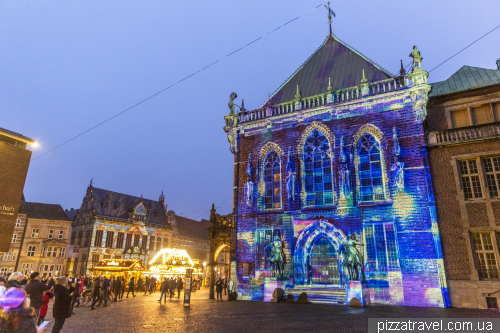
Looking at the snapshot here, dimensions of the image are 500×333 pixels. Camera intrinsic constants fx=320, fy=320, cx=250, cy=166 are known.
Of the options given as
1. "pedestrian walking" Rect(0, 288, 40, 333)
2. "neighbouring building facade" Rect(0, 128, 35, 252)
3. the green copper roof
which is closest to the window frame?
the green copper roof

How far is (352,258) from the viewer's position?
1744cm

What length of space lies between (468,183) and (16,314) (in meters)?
20.1

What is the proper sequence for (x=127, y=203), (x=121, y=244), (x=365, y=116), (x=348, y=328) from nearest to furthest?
(x=348, y=328) < (x=365, y=116) < (x=121, y=244) < (x=127, y=203)

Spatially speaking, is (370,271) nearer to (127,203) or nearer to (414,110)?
(414,110)

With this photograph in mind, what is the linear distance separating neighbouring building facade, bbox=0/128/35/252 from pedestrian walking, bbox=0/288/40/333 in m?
10.0

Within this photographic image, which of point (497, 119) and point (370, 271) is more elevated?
point (497, 119)

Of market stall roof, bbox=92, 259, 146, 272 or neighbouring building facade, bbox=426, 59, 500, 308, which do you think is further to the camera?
market stall roof, bbox=92, 259, 146, 272

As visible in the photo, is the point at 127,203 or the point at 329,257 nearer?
the point at 329,257

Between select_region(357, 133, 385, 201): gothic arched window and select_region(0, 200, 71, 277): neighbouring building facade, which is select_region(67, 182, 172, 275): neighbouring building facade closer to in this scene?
select_region(0, 200, 71, 277): neighbouring building facade

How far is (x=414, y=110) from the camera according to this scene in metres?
19.0

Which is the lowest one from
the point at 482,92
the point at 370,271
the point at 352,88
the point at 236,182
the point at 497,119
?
the point at 370,271

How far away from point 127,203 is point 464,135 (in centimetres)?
4888

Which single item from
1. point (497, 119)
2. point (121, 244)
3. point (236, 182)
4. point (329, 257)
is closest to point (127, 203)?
point (121, 244)

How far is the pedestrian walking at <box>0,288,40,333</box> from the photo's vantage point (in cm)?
378
